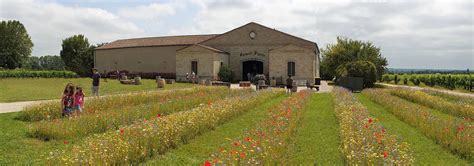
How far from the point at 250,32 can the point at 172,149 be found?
3562cm

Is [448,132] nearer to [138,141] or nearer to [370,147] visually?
[370,147]

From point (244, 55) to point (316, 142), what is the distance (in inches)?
1364

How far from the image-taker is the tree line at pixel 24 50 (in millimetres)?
67812

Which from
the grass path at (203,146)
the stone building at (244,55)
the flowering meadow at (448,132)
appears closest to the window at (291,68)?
the stone building at (244,55)

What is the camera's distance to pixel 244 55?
4384 centimetres

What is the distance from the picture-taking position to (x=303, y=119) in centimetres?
1349

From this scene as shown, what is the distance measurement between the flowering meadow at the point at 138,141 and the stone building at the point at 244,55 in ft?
91.2

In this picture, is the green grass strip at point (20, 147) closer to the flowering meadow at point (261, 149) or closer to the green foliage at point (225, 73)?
the flowering meadow at point (261, 149)

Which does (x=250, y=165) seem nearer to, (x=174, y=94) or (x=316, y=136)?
(x=316, y=136)

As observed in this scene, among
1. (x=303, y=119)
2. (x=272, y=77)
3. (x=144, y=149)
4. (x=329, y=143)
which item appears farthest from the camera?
(x=272, y=77)

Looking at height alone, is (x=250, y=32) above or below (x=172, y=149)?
above

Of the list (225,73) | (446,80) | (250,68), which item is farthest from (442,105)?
(446,80)

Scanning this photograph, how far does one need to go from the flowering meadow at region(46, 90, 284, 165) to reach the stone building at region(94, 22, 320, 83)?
91.2ft

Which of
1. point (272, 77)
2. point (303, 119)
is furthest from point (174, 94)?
point (272, 77)
